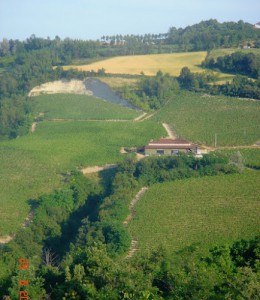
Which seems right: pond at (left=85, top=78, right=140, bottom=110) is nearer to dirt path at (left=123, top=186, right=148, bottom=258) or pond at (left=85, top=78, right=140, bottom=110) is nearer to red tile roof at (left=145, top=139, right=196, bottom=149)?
red tile roof at (left=145, top=139, right=196, bottom=149)

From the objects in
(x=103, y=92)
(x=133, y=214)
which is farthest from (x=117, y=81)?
(x=133, y=214)

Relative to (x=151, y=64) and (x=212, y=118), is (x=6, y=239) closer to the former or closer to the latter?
(x=212, y=118)

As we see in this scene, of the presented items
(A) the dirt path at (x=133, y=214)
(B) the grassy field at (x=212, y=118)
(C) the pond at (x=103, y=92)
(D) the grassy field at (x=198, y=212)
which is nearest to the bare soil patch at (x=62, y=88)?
(C) the pond at (x=103, y=92)

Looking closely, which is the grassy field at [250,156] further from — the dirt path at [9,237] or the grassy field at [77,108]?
the dirt path at [9,237]

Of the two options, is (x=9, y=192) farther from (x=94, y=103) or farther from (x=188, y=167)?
(x=94, y=103)

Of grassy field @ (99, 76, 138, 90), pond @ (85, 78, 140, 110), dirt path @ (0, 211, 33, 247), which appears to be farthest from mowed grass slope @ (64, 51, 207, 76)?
dirt path @ (0, 211, 33, 247)

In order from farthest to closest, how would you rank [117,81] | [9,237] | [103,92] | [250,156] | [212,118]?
[117,81] → [103,92] → [212,118] → [250,156] → [9,237]
